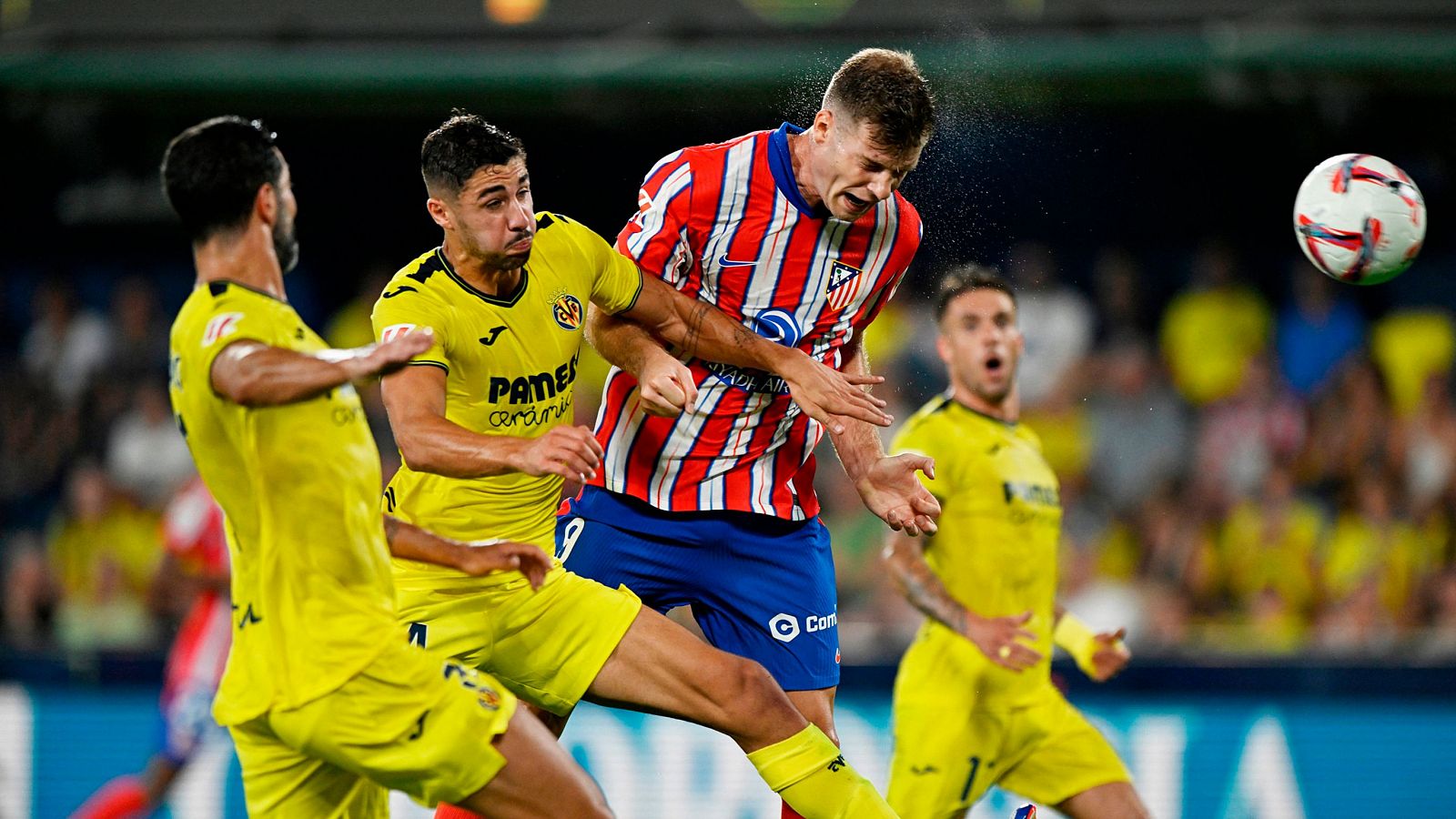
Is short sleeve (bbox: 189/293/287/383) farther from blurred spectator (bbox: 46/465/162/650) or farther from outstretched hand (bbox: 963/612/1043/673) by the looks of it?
blurred spectator (bbox: 46/465/162/650)

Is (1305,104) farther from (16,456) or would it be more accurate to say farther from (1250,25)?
(16,456)

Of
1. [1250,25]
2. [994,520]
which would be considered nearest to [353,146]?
[1250,25]

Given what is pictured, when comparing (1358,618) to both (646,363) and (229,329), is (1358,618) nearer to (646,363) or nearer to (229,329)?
(646,363)

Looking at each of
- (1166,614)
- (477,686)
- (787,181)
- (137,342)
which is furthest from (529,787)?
(137,342)

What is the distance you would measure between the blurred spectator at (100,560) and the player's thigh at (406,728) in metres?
7.76

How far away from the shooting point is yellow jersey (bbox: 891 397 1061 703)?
6762 mm

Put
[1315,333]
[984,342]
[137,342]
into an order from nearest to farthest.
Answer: [984,342], [1315,333], [137,342]

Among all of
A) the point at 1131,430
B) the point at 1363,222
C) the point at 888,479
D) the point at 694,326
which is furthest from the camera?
the point at 1131,430

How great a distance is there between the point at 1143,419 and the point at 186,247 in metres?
7.65

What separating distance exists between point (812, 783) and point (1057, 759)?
1.98 meters

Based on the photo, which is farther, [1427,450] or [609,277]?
[1427,450]

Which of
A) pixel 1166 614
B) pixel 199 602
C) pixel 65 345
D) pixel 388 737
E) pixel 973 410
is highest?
pixel 973 410

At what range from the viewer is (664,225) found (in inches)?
218

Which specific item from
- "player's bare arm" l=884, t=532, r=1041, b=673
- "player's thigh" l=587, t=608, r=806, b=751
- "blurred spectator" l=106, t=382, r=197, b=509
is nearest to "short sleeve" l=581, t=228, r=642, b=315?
"player's thigh" l=587, t=608, r=806, b=751
